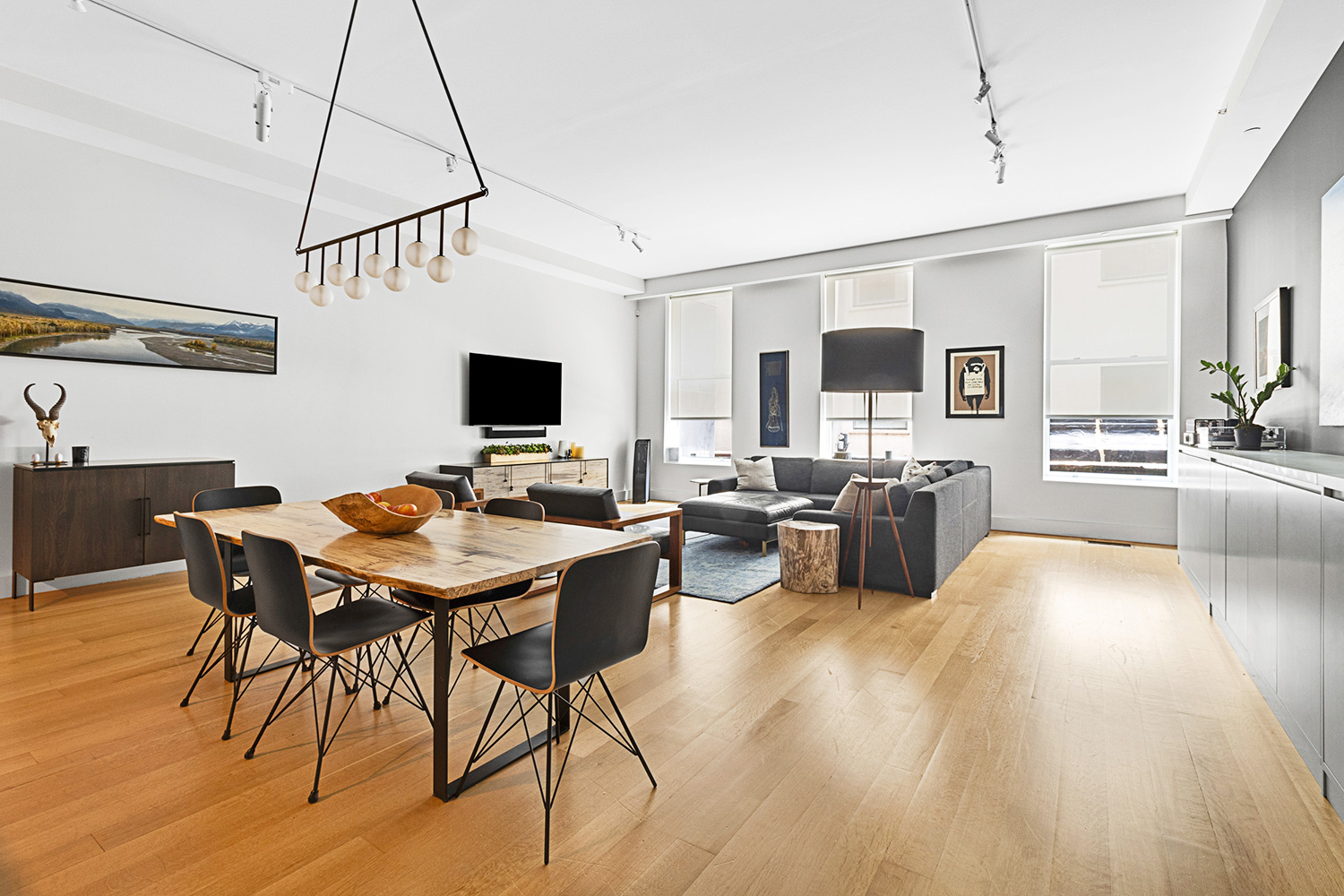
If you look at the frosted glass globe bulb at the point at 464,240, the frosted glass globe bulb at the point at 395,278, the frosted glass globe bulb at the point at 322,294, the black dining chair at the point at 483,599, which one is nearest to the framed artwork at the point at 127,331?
the frosted glass globe bulb at the point at 322,294

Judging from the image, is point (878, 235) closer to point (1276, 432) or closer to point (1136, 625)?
point (1276, 432)

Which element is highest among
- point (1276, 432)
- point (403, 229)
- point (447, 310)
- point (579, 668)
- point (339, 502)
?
point (403, 229)

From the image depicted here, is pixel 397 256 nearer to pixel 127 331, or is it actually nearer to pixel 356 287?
pixel 356 287

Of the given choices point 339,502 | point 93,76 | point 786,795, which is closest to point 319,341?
point 93,76

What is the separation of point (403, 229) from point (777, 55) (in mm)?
4117

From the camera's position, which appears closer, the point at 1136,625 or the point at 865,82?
the point at 1136,625

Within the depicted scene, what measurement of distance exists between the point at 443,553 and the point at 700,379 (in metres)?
7.01

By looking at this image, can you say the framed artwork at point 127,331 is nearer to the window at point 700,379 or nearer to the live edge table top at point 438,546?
the live edge table top at point 438,546

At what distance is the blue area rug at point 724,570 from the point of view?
437 centimetres

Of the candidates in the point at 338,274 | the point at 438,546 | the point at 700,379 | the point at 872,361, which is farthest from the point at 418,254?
the point at 700,379

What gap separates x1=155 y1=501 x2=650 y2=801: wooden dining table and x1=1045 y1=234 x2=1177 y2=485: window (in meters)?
5.71

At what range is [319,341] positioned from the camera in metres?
5.62

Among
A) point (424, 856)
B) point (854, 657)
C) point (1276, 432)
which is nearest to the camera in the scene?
point (424, 856)

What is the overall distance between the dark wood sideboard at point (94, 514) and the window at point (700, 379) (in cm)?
587
